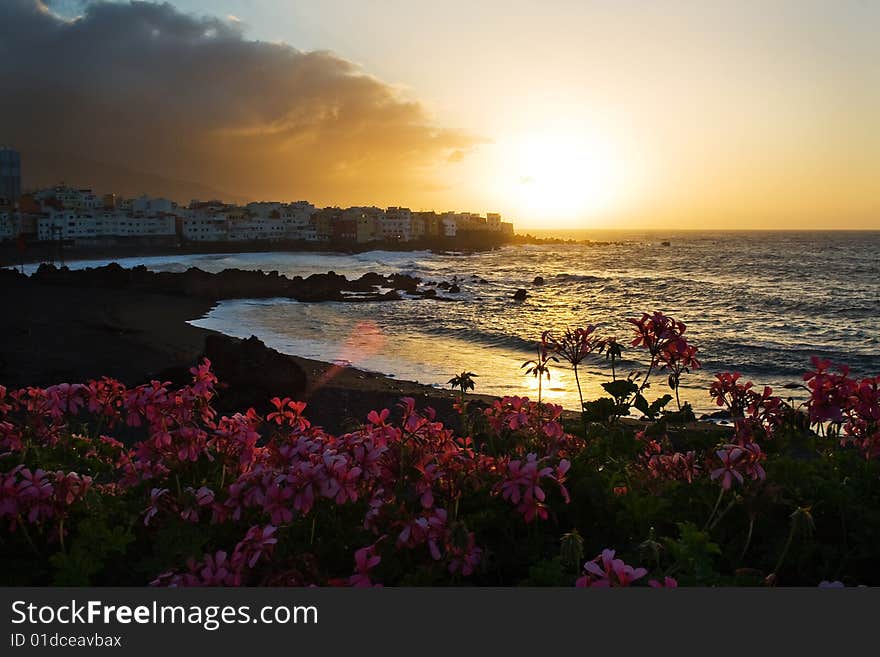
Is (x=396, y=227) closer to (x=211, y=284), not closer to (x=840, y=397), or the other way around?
(x=211, y=284)

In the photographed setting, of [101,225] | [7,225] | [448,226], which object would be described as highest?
[448,226]

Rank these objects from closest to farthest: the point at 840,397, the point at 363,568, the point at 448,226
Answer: the point at 363,568
the point at 840,397
the point at 448,226

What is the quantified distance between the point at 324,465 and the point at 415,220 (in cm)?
13977

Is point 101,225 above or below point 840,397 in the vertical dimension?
above

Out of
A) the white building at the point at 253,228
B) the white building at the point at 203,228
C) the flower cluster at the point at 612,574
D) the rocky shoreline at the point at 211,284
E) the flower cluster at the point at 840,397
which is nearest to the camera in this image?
the flower cluster at the point at 612,574

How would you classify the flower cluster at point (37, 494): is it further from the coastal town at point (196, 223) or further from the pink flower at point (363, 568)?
the coastal town at point (196, 223)

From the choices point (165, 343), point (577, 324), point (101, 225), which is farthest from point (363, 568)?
point (101, 225)

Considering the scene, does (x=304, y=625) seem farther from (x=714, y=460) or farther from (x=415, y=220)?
(x=415, y=220)

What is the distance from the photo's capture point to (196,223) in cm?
11038

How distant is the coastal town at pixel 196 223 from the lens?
9381cm

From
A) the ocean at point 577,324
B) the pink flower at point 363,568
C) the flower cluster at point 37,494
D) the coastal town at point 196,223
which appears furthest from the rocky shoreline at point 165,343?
the coastal town at point 196,223

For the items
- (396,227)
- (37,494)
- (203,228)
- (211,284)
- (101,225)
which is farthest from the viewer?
(396,227)

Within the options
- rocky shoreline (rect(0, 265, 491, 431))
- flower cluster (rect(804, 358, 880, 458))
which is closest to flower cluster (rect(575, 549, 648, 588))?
rocky shoreline (rect(0, 265, 491, 431))

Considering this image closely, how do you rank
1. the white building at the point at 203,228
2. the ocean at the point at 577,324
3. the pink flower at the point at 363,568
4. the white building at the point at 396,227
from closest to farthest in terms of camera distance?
1. the pink flower at the point at 363,568
2. the ocean at the point at 577,324
3. the white building at the point at 203,228
4. the white building at the point at 396,227
